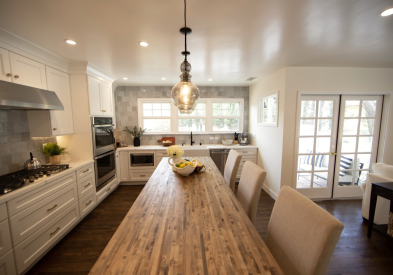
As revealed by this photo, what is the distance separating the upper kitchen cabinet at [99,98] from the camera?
8.57 feet

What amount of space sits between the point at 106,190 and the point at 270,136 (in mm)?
3458

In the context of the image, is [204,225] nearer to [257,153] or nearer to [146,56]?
[146,56]

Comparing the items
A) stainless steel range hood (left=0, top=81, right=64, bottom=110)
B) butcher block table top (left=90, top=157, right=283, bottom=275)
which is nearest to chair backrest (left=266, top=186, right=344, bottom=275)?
butcher block table top (left=90, top=157, right=283, bottom=275)

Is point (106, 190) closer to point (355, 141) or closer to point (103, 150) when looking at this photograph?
point (103, 150)

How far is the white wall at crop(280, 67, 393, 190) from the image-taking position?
2605mm

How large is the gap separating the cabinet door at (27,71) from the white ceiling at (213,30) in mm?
255

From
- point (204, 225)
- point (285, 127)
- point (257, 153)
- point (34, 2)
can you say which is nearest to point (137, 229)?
point (204, 225)

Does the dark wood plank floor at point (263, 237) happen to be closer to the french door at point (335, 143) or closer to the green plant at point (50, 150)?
the french door at point (335, 143)

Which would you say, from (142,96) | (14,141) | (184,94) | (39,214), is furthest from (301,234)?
(142,96)

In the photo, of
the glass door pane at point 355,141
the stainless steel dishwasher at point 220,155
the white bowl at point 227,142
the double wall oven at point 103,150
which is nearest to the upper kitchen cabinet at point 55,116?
the double wall oven at point 103,150

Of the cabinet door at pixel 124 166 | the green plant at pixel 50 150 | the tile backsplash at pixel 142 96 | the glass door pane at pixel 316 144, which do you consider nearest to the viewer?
the green plant at pixel 50 150

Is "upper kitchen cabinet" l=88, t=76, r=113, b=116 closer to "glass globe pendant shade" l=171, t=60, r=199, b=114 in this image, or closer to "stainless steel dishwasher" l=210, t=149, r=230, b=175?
"glass globe pendant shade" l=171, t=60, r=199, b=114

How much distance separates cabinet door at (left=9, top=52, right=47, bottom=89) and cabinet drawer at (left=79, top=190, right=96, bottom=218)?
5.52 ft

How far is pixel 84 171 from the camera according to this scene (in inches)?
92.7
